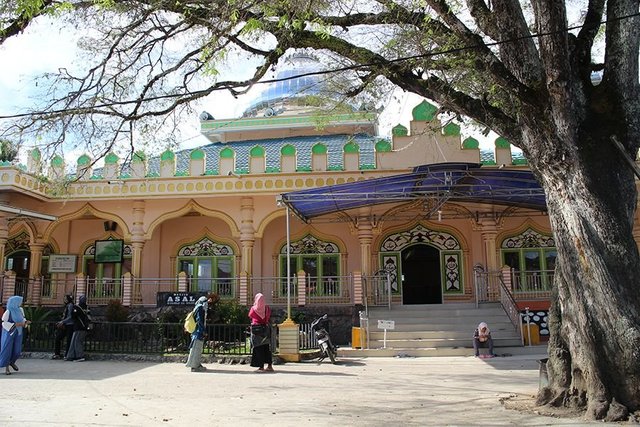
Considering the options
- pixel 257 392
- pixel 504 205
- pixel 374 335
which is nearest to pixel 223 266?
pixel 374 335

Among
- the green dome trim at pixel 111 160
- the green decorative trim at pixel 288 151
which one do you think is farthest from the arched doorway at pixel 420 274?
the green dome trim at pixel 111 160

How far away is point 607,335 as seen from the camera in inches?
251

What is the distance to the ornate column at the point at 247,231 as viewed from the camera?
57.3ft

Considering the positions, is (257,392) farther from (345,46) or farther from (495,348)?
(495,348)

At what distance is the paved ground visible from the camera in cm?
643

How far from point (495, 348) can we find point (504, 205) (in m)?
4.57

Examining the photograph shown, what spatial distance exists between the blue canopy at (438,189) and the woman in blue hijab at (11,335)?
570 centimetres

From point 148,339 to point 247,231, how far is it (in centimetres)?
547

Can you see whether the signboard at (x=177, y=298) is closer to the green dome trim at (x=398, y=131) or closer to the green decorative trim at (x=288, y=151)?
the green decorative trim at (x=288, y=151)

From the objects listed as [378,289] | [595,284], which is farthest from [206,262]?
[595,284]

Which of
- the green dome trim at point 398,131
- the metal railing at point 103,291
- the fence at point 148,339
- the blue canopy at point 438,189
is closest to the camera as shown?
the fence at point 148,339

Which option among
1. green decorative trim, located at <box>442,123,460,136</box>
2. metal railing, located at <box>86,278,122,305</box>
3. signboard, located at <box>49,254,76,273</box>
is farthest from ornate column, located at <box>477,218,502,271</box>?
signboard, located at <box>49,254,76,273</box>

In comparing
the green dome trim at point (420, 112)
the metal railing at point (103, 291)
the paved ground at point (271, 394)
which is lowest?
the paved ground at point (271, 394)

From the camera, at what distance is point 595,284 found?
6.45 metres
